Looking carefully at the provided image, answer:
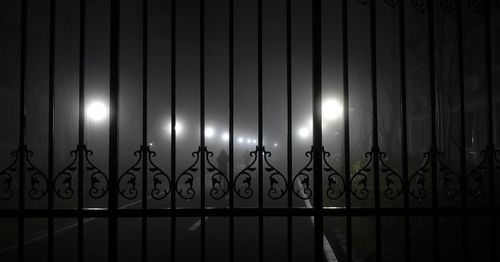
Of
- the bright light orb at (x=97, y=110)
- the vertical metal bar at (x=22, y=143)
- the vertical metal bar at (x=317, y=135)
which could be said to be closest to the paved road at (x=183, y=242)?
the vertical metal bar at (x=317, y=135)

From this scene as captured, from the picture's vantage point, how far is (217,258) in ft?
26.7

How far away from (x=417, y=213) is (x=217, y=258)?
4721 mm

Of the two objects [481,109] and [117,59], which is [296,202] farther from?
[117,59]

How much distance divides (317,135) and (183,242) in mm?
6193

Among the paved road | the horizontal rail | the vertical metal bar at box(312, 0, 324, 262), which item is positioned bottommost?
the paved road

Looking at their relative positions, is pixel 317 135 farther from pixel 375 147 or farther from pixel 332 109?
pixel 332 109

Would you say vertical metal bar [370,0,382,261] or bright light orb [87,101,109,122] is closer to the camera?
vertical metal bar [370,0,382,261]

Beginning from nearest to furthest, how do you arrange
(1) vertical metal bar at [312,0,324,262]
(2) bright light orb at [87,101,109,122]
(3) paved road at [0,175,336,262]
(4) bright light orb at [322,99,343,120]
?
(1) vertical metal bar at [312,0,324,262] → (3) paved road at [0,175,336,262] → (4) bright light orb at [322,99,343,120] → (2) bright light orb at [87,101,109,122]

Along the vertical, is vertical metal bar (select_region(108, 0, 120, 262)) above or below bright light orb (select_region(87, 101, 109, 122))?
below

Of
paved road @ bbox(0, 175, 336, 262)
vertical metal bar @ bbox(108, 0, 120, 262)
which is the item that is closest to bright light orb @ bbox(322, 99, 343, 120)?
paved road @ bbox(0, 175, 336, 262)

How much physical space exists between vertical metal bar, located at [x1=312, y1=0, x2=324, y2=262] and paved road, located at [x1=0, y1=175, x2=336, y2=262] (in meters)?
3.46

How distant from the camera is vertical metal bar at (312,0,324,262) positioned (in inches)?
175

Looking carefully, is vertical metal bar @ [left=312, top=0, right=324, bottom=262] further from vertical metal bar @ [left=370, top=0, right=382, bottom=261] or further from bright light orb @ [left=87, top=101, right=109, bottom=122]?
bright light orb @ [left=87, top=101, right=109, bottom=122]

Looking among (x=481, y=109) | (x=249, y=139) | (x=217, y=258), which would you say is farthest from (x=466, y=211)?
(x=249, y=139)
